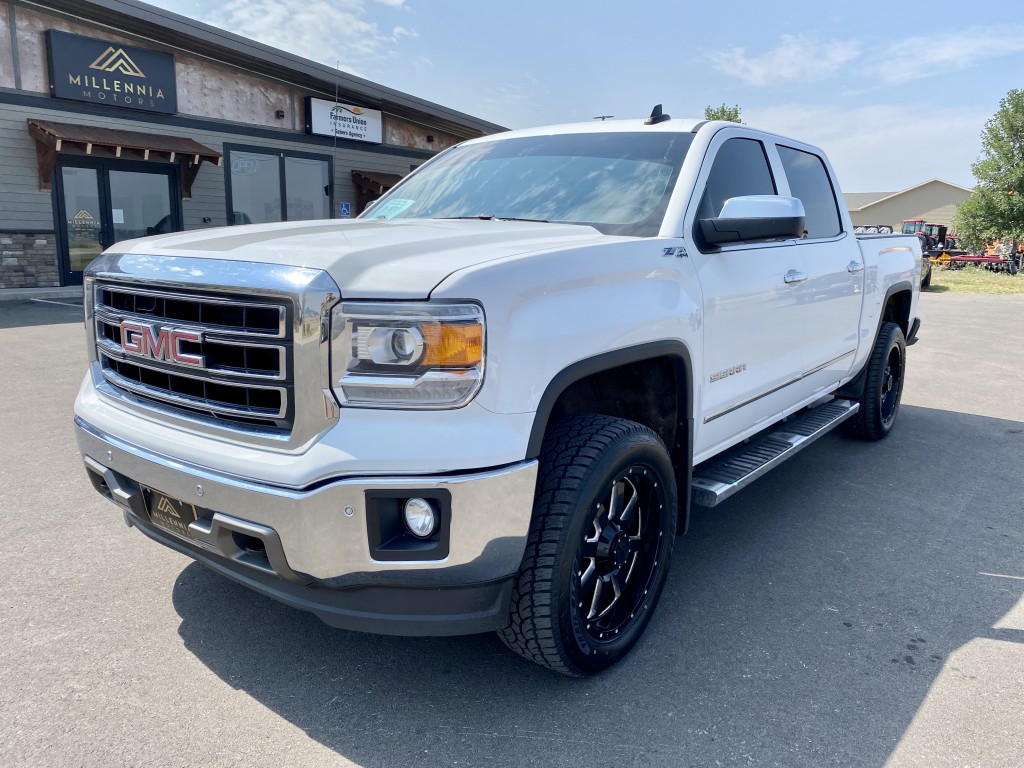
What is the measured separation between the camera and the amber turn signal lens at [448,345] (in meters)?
2.07

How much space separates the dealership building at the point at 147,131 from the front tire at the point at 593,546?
11.1 m

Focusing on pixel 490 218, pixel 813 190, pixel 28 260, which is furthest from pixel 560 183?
pixel 28 260

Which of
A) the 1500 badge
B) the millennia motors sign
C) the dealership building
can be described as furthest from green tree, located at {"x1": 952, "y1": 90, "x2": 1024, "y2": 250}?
the 1500 badge

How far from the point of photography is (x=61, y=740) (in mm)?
2266

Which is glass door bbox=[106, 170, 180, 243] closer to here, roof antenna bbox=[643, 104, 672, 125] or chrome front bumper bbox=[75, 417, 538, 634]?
roof antenna bbox=[643, 104, 672, 125]

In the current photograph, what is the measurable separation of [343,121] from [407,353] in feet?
60.5

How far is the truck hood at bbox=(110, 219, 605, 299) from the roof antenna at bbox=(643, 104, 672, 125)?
3.24 feet

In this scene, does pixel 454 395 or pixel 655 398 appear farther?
pixel 655 398

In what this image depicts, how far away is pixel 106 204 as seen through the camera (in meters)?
15.3

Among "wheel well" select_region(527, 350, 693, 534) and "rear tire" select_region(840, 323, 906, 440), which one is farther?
"rear tire" select_region(840, 323, 906, 440)

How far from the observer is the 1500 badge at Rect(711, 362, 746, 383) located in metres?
3.16

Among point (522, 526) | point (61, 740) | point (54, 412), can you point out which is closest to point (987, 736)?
point (522, 526)

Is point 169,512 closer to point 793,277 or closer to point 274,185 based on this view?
point 793,277

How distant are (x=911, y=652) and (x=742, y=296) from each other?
149 cm
